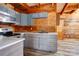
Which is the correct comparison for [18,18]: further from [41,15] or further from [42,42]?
[42,42]

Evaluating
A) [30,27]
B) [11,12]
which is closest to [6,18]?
[11,12]

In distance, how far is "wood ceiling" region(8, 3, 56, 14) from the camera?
2.23 m

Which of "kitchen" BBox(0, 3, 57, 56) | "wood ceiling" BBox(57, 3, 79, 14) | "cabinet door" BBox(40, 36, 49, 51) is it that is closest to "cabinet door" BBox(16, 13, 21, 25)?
"kitchen" BBox(0, 3, 57, 56)

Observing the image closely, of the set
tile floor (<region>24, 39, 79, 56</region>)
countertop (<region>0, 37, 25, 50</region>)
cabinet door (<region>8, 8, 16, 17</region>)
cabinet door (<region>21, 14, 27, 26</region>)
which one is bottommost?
tile floor (<region>24, 39, 79, 56</region>)

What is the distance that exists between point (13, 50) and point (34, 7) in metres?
0.68

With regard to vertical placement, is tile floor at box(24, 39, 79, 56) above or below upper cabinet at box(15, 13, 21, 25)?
below

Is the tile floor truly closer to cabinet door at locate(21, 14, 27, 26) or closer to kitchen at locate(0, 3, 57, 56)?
kitchen at locate(0, 3, 57, 56)

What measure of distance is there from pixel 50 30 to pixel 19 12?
523 millimetres

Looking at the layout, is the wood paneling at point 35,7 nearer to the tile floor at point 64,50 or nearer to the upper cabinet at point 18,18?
the upper cabinet at point 18,18

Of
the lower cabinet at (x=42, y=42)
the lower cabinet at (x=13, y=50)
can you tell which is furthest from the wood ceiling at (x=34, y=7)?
the lower cabinet at (x=13, y=50)

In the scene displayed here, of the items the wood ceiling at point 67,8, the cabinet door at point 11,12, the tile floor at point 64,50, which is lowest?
the tile floor at point 64,50

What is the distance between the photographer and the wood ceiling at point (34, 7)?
2.23 metres

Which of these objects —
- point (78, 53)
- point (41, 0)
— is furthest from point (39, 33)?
point (78, 53)

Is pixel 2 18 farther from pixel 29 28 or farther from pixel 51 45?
pixel 51 45
